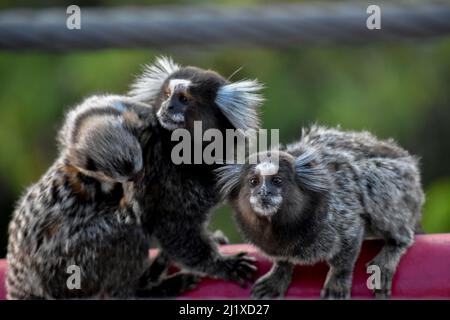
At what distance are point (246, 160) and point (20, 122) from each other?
4453 millimetres

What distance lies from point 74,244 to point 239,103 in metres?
0.79

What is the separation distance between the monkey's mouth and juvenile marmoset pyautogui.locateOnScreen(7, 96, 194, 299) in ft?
0.35

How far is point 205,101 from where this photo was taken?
3580 mm

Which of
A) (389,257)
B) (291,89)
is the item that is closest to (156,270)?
(389,257)

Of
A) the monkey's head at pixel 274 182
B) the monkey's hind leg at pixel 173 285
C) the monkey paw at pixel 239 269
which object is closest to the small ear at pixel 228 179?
the monkey's head at pixel 274 182

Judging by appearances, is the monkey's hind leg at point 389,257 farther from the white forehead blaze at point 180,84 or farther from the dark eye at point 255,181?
the white forehead blaze at point 180,84

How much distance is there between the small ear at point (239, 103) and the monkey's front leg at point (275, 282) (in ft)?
1.84

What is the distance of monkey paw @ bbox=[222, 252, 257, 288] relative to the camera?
11.1 feet

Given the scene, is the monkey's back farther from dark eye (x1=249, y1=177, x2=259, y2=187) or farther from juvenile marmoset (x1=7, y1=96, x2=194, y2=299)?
dark eye (x1=249, y1=177, x2=259, y2=187)

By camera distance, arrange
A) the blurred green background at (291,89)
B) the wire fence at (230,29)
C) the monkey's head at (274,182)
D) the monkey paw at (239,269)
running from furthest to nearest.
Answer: the blurred green background at (291,89), the wire fence at (230,29), the monkey paw at (239,269), the monkey's head at (274,182)

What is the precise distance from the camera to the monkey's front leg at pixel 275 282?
129 inches

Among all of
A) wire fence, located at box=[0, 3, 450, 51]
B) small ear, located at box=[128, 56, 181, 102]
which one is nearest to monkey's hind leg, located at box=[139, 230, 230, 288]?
small ear, located at box=[128, 56, 181, 102]
